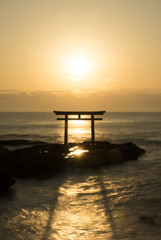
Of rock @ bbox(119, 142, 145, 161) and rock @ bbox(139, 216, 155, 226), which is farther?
rock @ bbox(119, 142, 145, 161)

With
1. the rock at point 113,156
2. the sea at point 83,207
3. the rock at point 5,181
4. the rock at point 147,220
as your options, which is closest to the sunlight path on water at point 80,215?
the sea at point 83,207

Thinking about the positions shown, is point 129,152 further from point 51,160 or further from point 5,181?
point 5,181

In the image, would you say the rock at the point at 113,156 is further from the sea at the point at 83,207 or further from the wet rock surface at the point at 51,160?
the sea at the point at 83,207

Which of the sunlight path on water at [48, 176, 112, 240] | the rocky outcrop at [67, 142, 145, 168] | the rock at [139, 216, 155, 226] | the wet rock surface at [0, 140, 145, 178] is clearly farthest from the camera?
the rocky outcrop at [67, 142, 145, 168]

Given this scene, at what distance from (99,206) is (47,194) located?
2.40 m

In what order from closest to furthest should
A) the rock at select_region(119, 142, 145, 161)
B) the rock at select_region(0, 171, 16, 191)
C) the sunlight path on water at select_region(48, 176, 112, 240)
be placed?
the sunlight path on water at select_region(48, 176, 112, 240), the rock at select_region(0, 171, 16, 191), the rock at select_region(119, 142, 145, 161)

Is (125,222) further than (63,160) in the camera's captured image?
No

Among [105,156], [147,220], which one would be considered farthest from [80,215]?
[105,156]

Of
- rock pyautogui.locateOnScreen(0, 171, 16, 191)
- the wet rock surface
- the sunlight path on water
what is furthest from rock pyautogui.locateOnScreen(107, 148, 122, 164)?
rock pyautogui.locateOnScreen(0, 171, 16, 191)

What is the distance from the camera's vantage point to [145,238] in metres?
5.95

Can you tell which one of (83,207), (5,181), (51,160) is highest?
(51,160)

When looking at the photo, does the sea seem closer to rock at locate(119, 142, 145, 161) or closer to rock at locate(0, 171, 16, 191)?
rock at locate(0, 171, 16, 191)

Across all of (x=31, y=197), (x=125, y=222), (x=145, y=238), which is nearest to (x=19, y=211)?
(x=31, y=197)

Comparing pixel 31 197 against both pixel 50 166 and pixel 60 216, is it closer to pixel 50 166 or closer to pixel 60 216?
pixel 60 216
